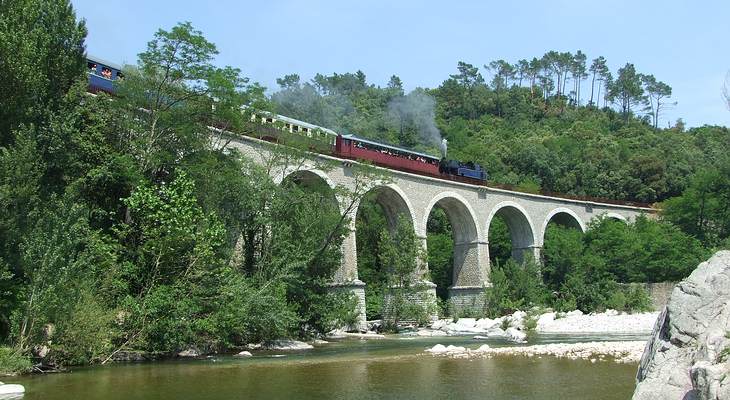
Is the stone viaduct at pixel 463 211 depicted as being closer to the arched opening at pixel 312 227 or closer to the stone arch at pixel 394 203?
the stone arch at pixel 394 203

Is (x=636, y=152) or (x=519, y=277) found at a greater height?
(x=636, y=152)

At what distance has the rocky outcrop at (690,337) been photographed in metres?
6.94

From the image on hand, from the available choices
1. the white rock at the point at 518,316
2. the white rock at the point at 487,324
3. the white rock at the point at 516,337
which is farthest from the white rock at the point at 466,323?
the white rock at the point at 516,337

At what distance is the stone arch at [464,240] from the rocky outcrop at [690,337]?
3359 centimetres

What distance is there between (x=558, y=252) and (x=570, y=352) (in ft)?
90.7

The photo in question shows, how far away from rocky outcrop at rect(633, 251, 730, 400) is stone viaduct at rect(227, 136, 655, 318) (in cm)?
2256

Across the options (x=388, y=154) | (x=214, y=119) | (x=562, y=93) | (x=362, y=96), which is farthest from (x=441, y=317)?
(x=562, y=93)

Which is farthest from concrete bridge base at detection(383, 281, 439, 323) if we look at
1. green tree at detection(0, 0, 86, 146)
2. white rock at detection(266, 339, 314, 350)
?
green tree at detection(0, 0, 86, 146)

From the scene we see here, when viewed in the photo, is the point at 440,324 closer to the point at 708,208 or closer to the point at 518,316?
the point at 518,316

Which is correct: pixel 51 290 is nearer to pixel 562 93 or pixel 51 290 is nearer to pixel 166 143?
pixel 166 143

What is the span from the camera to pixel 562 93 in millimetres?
100125

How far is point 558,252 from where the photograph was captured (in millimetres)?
45719

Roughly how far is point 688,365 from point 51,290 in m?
13.7

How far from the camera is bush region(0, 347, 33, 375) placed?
564 inches
